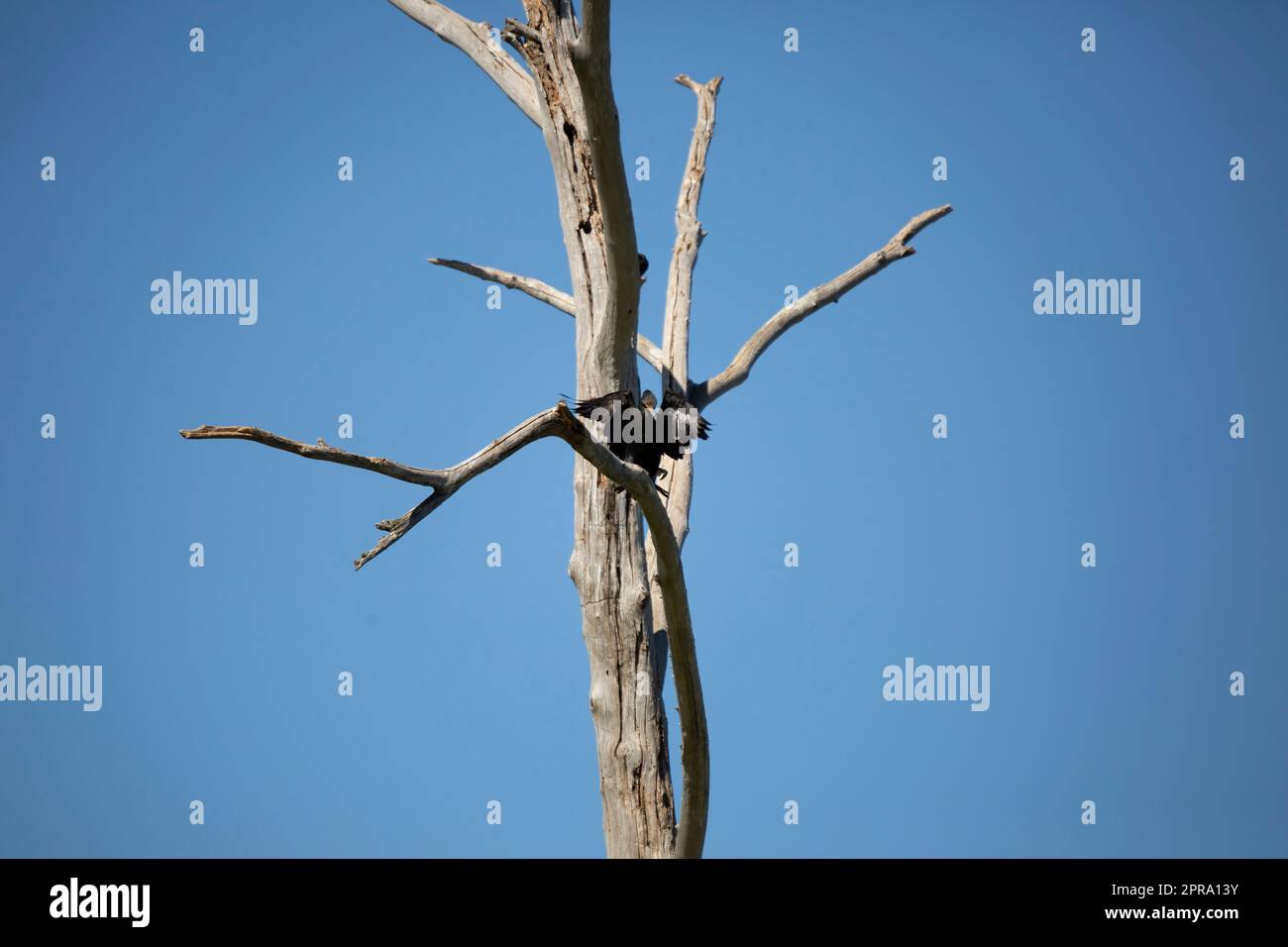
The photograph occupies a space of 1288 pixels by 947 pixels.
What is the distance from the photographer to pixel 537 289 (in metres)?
5.28

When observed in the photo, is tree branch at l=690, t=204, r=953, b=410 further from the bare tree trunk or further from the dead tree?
the bare tree trunk

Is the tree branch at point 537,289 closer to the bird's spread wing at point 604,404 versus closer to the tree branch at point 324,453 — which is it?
the bird's spread wing at point 604,404

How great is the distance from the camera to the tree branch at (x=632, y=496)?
327cm

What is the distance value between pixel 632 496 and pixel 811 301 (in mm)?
1683

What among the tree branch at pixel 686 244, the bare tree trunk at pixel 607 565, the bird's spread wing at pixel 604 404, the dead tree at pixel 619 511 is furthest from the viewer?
the tree branch at pixel 686 244

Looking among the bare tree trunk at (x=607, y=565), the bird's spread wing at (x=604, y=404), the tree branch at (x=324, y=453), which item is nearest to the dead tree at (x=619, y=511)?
the bare tree trunk at (x=607, y=565)

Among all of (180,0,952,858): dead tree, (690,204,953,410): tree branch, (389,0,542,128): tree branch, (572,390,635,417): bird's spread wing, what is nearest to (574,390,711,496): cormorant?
(572,390,635,417): bird's spread wing

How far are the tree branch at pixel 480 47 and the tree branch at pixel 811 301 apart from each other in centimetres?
119

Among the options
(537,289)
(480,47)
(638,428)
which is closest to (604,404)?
(638,428)

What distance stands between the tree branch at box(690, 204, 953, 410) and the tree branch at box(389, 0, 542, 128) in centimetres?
119
